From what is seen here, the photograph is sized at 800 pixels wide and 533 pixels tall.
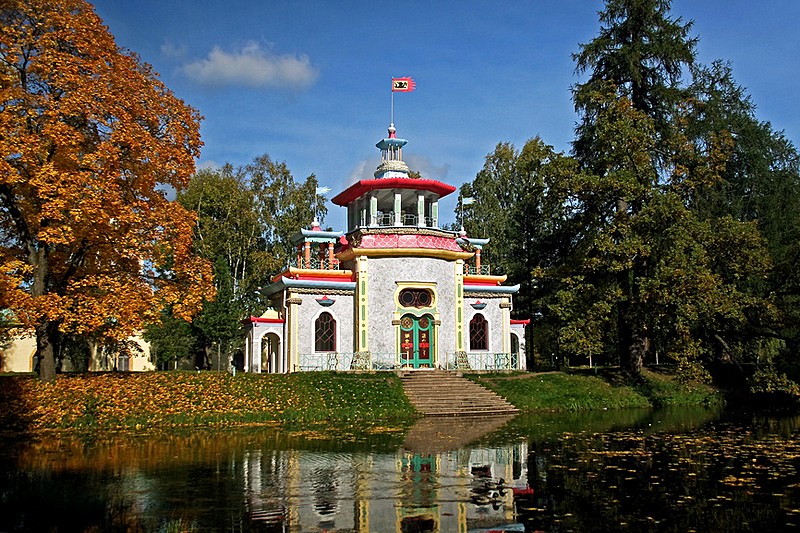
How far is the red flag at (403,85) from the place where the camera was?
113 feet

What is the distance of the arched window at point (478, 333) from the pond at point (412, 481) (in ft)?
47.4

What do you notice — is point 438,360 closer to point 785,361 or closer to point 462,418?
point 462,418

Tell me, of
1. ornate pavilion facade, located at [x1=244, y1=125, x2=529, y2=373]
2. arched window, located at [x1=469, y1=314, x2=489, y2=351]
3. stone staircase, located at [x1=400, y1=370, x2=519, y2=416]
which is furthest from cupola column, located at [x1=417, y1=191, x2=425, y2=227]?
stone staircase, located at [x1=400, y1=370, x2=519, y2=416]

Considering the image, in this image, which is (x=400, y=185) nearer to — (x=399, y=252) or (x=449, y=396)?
(x=399, y=252)

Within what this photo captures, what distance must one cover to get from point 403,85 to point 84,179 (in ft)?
59.0

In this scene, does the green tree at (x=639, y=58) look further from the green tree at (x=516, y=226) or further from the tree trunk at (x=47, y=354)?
the tree trunk at (x=47, y=354)

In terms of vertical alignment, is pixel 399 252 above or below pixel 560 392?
above

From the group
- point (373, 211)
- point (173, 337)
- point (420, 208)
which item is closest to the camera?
point (373, 211)

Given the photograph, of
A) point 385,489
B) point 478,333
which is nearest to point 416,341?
point 478,333

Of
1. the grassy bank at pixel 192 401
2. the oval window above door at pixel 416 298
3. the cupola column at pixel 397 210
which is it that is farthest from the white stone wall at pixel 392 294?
the grassy bank at pixel 192 401

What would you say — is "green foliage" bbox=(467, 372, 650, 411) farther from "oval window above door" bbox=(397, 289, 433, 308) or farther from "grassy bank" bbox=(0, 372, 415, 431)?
"grassy bank" bbox=(0, 372, 415, 431)

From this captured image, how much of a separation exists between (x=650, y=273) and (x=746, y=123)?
12.6 metres

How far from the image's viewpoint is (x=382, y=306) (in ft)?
103

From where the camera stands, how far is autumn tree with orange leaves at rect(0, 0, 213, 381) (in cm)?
2052
